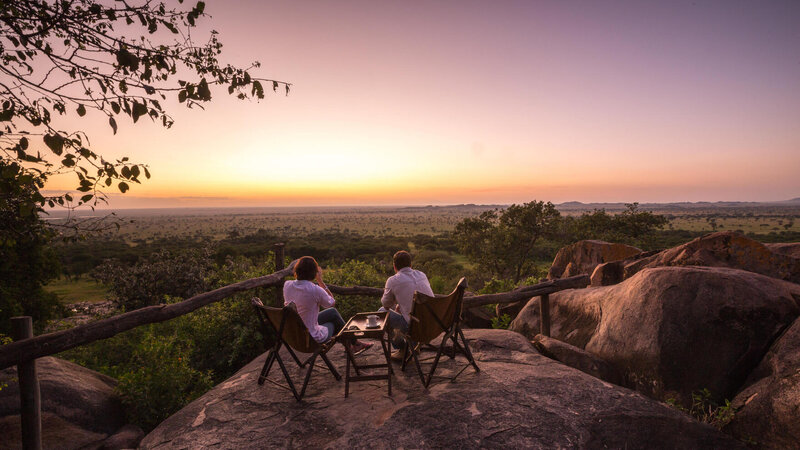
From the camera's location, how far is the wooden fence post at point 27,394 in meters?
3.46

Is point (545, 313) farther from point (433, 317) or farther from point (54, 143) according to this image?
point (54, 143)

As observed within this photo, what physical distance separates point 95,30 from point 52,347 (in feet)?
9.59

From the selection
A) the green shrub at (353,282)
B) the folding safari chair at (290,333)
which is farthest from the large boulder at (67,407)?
the green shrub at (353,282)

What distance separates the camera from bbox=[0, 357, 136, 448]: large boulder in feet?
13.4

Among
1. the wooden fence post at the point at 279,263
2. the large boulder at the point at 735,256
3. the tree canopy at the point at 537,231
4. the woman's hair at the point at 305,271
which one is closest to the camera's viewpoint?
the woman's hair at the point at 305,271

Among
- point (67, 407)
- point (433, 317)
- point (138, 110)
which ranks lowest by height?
point (67, 407)

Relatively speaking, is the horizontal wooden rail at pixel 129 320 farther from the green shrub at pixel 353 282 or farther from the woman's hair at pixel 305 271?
the green shrub at pixel 353 282

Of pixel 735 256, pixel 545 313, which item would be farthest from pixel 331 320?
pixel 735 256

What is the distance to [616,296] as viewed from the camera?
5832 mm

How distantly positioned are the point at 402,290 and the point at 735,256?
5920mm

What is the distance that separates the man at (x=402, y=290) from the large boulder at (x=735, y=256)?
506 cm

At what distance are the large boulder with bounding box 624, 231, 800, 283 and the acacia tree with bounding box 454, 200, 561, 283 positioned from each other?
1400 cm

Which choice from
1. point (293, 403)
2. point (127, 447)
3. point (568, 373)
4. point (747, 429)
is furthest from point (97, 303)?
point (747, 429)

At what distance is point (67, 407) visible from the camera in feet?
14.4
